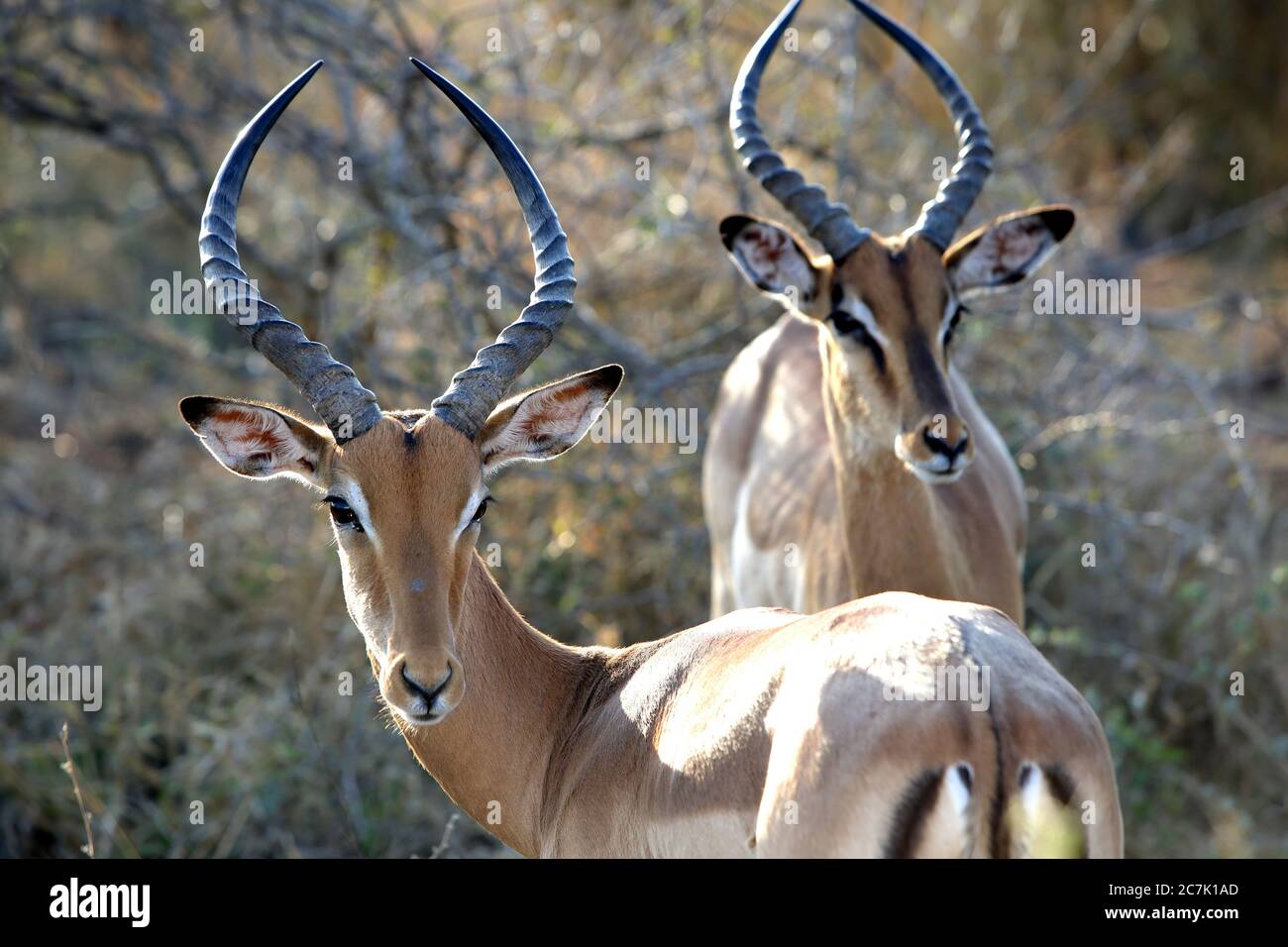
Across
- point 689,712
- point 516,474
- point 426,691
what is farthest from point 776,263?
point 516,474

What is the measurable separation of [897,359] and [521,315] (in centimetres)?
168

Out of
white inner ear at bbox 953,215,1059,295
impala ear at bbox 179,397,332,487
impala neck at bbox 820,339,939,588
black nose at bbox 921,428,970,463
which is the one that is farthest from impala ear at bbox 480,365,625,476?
white inner ear at bbox 953,215,1059,295

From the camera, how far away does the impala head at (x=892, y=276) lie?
19.6 ft

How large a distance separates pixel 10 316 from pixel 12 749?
15.9 ft

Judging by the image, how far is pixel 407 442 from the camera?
4.75m

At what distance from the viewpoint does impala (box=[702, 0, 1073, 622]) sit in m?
6.11

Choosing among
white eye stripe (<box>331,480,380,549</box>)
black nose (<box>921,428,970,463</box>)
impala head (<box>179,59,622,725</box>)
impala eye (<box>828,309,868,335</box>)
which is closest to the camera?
impala head (<box>179,59,622,725</box>)

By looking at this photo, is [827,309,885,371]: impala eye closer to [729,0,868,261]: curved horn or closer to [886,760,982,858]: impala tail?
[729,0,868,261]: curved horn

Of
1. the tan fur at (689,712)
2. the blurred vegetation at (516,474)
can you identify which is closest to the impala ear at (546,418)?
the tan fur at (689,712)

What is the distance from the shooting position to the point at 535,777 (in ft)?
17.1

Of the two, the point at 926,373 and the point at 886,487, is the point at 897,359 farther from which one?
the point at 886,487

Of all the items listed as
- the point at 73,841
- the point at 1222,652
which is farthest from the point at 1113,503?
the point at 73,841
